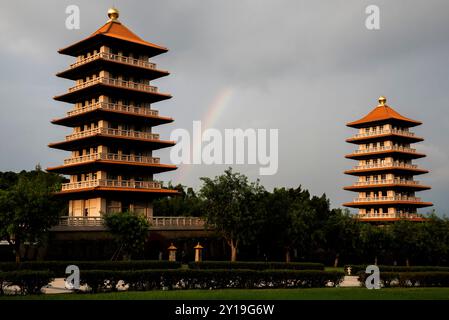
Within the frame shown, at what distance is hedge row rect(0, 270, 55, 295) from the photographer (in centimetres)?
2597

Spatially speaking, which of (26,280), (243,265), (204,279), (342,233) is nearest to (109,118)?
(243,265)

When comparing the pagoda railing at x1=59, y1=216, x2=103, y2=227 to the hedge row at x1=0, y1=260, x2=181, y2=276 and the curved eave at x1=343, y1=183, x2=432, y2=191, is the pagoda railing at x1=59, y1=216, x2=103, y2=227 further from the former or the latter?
the curved eave at x1=343, y1=183, x2=432, y2=191

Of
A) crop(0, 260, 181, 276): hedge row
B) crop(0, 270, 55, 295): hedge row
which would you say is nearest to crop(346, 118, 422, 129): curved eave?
crop(0, 260, 181, 276): hedge row

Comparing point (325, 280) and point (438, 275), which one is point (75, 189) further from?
point (438, 275)

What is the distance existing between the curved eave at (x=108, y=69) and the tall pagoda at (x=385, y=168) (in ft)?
116

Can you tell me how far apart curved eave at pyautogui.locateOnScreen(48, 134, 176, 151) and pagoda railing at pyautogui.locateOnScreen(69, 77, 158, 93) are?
5.86 metres

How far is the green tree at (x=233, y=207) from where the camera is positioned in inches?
2058

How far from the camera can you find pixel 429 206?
3199 inches

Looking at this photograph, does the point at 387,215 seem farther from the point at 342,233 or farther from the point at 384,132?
the point at 342,233

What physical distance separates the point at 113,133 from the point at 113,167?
3536mm

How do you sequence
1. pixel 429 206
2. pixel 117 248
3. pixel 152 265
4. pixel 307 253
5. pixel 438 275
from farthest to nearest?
pixel 429 206 → pixel 307 253 → pixel 117 248 → pixel 152 265 → pixel 438 275

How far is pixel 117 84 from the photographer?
59125 mm

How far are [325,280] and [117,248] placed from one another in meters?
22.7
